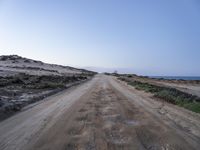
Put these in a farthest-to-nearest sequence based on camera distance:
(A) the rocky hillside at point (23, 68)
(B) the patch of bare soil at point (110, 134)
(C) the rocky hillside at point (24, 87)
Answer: (A) the rocky hillside at point (23, 68), (C) the rocky hillside at point (24, 87), (B) the patch of bare soil at point (110, 134)

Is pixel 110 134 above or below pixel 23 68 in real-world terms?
below

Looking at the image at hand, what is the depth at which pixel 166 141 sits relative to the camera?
299 inches

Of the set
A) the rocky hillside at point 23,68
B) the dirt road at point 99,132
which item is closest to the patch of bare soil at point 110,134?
the dirt road at point 99,132

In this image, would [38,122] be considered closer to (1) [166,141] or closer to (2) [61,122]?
(2) [61,122]

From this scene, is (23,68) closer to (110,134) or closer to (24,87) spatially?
(24,87)

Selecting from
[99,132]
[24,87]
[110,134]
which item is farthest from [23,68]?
[110,134]

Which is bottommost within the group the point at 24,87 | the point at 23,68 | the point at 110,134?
the point at 24,87

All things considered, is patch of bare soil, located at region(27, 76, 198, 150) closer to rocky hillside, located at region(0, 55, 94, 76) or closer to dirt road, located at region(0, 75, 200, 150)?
dirt road, located at region(0, 75, 200, 150)

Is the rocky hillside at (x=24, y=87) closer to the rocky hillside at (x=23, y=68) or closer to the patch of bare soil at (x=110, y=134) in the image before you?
the patch of bare soil at (x=110, y=134)

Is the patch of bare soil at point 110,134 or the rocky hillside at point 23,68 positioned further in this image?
the rocky hillside at point 23,68

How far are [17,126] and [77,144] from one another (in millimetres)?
3632

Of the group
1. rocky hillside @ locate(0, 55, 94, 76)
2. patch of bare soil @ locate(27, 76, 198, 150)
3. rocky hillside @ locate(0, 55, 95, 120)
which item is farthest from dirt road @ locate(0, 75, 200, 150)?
rocky hillside @ locate(0, 55, 94, 76)

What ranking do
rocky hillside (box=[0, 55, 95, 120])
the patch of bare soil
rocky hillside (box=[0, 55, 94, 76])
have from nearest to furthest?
the patch of bare soil → rocky hillside (box=[0, 55, 95, 120]) → rocky hillside (box=[0, 55, 94, 76])

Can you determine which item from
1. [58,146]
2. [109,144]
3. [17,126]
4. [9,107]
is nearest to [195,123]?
[109,144]
